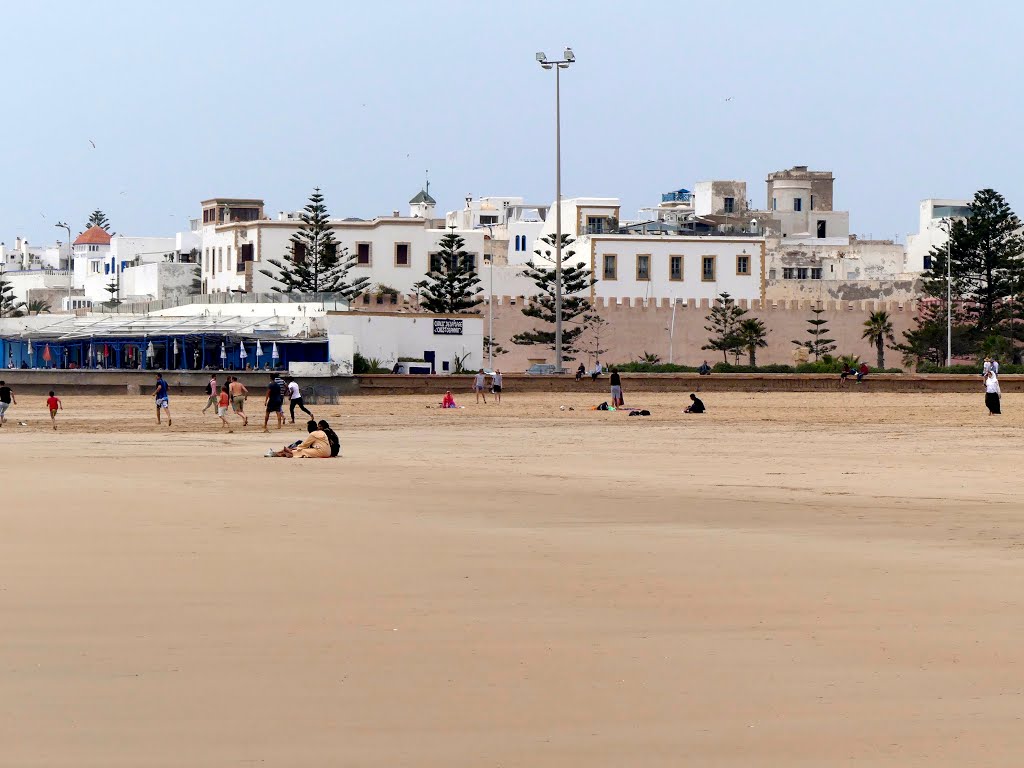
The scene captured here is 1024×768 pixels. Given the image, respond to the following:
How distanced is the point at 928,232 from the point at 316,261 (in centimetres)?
3211

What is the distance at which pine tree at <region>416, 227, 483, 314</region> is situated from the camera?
171 ft

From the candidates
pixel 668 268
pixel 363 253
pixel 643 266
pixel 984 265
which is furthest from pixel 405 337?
pixel 984 265

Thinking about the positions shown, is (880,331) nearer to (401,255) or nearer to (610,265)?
(610,265)

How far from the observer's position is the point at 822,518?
38.0 feet

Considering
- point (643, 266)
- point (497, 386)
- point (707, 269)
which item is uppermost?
point (643, 266)

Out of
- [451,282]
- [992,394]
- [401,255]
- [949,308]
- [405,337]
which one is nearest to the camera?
[992,394]

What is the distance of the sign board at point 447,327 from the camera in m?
45.0

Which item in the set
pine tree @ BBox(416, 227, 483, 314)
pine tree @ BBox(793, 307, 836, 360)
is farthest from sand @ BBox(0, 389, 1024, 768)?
pine tree @ BBox(793, 307, 836, 360)

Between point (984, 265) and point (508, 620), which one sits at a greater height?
point (984, 265)

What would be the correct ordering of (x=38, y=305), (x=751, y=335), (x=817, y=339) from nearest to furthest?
1. (x=751, y=335)
2. (x=817, y=339)
3. (x=38, y=305)

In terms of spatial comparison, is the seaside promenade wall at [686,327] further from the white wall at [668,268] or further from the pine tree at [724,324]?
the white wall at [668,268]

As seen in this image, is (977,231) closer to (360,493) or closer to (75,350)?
(75,350)

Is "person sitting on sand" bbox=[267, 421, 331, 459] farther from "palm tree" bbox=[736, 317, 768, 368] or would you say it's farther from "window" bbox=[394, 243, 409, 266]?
"window" bbox=[394, 243, 409, 266]

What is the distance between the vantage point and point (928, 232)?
73000mm
